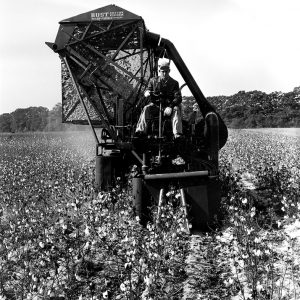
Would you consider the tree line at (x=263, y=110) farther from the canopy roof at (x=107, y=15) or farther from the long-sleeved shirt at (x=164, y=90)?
the long-sleeved shirt at (x=164, y=90)

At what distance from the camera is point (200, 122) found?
9102mm

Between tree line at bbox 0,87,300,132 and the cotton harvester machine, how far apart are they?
37358 millimetres

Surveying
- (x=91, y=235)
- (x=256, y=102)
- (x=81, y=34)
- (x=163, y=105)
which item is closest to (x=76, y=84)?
(x=81, y=34)

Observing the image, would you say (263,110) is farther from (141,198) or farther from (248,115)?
(141,198)

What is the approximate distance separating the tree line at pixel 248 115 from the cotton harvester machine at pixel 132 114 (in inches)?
1471

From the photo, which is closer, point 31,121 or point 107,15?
point 107,15

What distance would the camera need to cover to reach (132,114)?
32.3 ft

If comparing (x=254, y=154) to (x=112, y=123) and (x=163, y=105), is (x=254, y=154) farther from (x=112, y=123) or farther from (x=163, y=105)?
(x=163, y=105)

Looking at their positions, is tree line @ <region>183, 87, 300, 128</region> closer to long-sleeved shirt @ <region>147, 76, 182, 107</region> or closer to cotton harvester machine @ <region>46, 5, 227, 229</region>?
cotton harvester machine @ <region>46, 5, 227, 229</region>

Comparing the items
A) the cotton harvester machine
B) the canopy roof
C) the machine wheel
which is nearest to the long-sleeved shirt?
the cotton harvester machine

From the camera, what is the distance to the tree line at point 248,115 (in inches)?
1975

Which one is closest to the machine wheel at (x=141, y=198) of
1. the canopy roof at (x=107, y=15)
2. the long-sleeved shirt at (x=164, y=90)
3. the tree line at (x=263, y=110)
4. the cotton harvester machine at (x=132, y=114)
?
the cotton harvester machine at (x=132, y=114)

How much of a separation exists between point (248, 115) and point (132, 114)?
4732cm

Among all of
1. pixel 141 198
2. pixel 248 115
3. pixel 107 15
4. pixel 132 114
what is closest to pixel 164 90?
pixel 132 114
